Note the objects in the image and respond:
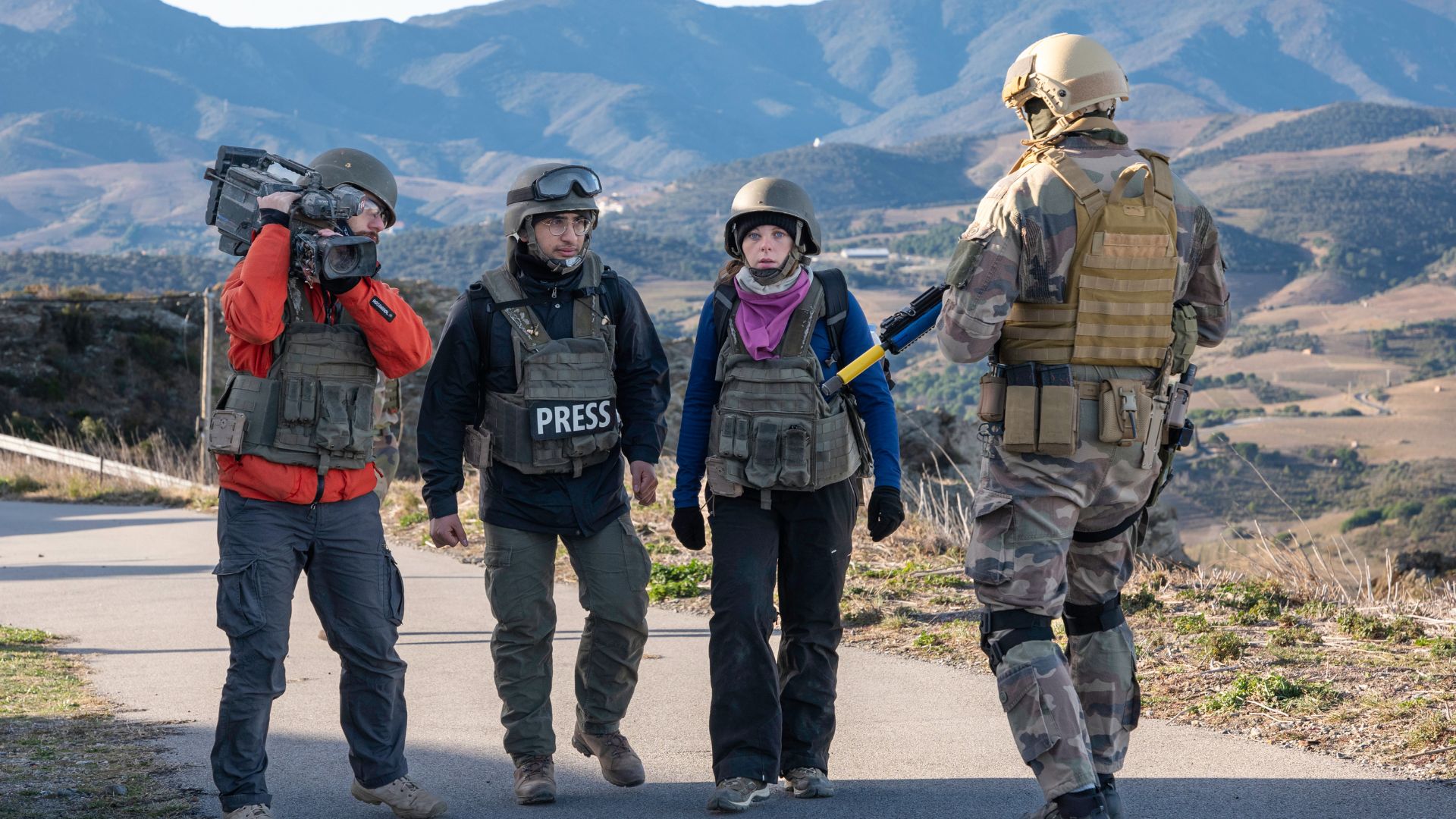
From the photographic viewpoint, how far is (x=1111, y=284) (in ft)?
13.2

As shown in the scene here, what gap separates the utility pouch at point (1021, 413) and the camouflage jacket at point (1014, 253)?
0.42ft

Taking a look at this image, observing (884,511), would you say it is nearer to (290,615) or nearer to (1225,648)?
(290,615)

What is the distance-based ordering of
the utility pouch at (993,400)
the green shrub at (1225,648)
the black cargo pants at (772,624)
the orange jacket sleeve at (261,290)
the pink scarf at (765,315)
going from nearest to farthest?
1. the utility pouch at (993,400)
2. the orange jacket sleeve at (261,290)
3. the black cargo pants at (772,624)
4. the pink scarf at (765,315)
5. the green shrub at (1225,648)

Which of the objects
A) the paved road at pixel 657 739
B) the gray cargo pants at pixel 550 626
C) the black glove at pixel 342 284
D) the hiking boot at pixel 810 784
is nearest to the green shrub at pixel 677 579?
the paved road at pixel 657 739

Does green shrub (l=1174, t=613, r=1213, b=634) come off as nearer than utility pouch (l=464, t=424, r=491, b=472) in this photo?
No

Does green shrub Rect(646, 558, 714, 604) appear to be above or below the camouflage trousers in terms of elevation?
below

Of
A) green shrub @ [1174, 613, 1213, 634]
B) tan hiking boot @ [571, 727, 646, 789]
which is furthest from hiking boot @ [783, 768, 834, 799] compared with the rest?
green shrub @ [1174, 613, 1213, 634]

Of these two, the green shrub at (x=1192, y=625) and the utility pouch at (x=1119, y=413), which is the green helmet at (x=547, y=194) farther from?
the green shrub at (x=1192, y=625)

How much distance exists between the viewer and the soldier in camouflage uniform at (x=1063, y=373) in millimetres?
3979

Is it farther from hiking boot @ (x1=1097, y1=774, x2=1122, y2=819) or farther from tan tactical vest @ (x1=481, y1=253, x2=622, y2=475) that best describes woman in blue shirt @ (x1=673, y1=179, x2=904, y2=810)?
hiking boot @ (x1=1097, y1=774, x2=1122, y2=819)

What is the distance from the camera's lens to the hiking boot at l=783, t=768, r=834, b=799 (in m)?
4.65

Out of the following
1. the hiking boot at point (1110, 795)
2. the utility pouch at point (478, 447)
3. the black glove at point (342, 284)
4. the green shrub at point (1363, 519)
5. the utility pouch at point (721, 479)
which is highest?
the black glove at point (342, 284)

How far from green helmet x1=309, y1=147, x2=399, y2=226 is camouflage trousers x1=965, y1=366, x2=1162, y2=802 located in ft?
6.64

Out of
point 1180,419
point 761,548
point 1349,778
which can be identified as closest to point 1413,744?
point 1349,778
